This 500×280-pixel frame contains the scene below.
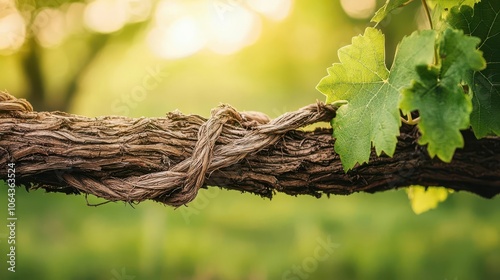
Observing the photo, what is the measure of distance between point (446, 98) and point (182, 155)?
0.97 feet

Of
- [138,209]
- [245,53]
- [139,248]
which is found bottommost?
[139,248]

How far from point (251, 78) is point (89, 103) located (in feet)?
1.62

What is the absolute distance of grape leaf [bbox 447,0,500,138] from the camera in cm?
60

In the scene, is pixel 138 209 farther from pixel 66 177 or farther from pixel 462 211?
pixel 462 211

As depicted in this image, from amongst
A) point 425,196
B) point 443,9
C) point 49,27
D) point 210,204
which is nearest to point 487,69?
point 443,9

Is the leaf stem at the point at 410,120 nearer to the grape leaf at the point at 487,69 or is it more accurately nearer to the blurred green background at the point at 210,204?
the grape leaf at the point at 487,69

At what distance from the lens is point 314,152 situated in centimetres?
63

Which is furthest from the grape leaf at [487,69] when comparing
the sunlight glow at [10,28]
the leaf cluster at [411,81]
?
the sunlight glow at [10,28]

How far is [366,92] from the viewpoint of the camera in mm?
601

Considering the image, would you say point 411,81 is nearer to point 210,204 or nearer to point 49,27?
point 210,204

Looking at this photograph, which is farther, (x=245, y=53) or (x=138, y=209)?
(x=245, y=53)

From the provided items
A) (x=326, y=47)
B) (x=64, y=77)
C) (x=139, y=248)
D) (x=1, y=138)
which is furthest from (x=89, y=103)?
(x=1, y=138)

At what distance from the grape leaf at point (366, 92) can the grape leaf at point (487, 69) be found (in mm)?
86

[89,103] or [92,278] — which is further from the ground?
[89,103]
